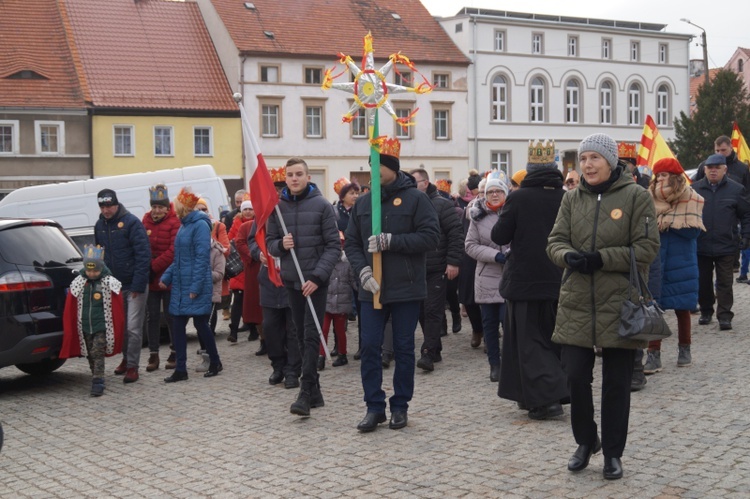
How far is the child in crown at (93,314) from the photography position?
1049cm

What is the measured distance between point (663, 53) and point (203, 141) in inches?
1234

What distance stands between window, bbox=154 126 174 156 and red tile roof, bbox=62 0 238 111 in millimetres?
971

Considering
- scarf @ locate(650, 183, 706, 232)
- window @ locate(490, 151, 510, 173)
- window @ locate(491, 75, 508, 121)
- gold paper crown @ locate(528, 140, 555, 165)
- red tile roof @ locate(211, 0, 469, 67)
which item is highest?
red tile roof @ locate(211, 0, 469, 67)

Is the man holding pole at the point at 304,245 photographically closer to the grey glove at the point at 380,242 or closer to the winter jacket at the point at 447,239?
the grey glove at the point at 380,242

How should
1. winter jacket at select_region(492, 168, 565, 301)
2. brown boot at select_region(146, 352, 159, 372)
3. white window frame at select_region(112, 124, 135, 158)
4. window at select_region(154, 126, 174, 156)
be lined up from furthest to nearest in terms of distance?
window at select_region(154, 126, 174, 156) → white window frame at select_region(112, 124, 135, 158) → brown boot at select_region(146, 352, 159, 372) → winter jacket at select_region(492, 168, 565, 301)

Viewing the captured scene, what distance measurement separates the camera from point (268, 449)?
7488 millimetres

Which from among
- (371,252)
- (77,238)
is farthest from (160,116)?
(371,252)

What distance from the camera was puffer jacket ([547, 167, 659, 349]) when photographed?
20.2 feet

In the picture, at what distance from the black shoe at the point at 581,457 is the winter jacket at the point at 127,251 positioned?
6.04 m

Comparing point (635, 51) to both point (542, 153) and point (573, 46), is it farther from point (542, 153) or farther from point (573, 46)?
point (542, 153)

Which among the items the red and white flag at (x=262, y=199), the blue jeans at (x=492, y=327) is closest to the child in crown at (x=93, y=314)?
the red and white flag at (x=262, y=199)

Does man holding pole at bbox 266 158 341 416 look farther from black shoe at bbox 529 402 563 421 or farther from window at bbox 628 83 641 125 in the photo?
window at bbox 628 83 641 125

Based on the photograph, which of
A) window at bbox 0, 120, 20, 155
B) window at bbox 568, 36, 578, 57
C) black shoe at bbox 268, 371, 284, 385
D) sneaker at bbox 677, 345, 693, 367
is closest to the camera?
sneaker at bbox 677, 345, 693, 367

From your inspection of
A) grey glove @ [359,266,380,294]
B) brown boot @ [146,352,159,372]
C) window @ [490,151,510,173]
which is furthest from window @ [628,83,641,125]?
grey glove @ [359,266,380,294]
